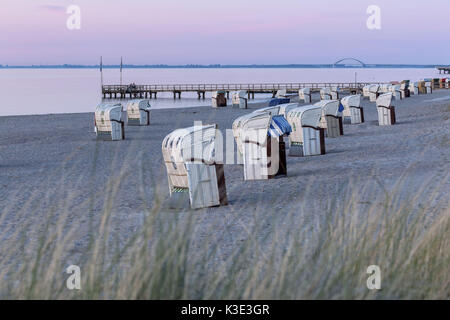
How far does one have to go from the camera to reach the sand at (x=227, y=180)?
24.1 ft

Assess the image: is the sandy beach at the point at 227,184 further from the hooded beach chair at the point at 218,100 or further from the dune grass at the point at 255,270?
the hooded beach chair at the point at 218,100

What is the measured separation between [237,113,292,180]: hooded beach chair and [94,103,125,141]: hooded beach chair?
9.30 meters

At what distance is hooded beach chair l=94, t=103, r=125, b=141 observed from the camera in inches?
800

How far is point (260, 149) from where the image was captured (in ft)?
37.7

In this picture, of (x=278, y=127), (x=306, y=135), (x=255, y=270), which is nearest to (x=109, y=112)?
(x=306, y=135)

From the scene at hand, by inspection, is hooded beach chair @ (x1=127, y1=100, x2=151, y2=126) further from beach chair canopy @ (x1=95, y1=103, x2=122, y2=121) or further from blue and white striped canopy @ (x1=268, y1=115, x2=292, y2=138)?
blue and white striped canopy @ (x1=268, y1=115, x2=292, y2=138)

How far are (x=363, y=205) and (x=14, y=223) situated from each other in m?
4.12

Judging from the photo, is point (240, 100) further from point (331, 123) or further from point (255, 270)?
point (255, 270)

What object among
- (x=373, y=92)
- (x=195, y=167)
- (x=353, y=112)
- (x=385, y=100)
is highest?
(x=373, y=92)

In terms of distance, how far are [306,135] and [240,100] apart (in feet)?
90.4

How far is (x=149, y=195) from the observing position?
34.2 feet

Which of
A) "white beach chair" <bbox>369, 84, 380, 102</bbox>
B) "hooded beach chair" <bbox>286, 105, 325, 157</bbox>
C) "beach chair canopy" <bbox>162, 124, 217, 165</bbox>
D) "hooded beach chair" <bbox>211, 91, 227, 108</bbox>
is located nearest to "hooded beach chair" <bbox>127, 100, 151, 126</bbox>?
"hooded beach chair" <bbox>286, 105, 325, 157</bbox>
